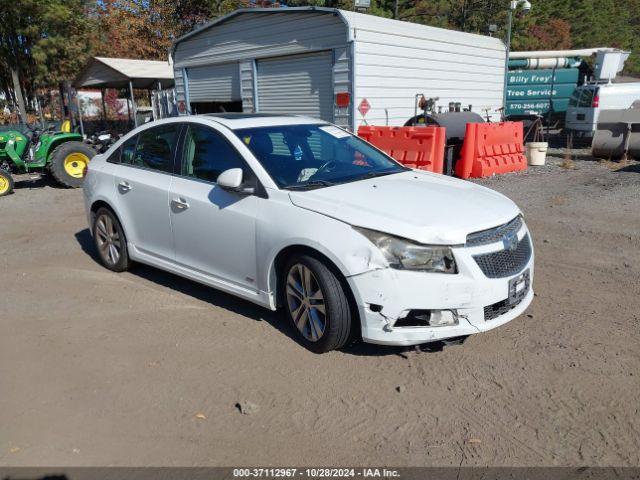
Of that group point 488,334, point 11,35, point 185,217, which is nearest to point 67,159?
point 185,217

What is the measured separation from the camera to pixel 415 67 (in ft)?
43.7

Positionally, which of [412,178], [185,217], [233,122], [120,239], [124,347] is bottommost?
[124,347]

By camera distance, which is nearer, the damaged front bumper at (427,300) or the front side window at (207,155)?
the damaged front bumper at (427,300)

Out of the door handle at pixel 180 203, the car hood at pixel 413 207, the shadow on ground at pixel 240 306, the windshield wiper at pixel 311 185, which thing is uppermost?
the windshield wiper at pixel 311 185

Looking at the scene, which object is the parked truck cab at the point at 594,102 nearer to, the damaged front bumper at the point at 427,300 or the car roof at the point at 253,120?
the car roof at the point at 253,120

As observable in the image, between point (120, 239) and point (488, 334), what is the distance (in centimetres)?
353

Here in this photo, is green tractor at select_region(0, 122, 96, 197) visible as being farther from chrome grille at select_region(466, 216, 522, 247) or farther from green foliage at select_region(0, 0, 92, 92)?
green foliage at select_region(0, 0, 92, 92)

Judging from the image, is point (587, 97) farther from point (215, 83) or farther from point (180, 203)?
point (180, 203)

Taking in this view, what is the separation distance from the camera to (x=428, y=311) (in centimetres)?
339

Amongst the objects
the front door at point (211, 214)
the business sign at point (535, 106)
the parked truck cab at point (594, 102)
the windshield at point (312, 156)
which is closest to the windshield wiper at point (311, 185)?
the windshield at point (312, 156)

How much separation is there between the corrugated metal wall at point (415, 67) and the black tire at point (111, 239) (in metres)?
7.58

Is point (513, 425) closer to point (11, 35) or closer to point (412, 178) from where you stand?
point (412, 178)

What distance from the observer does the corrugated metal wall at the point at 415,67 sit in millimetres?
11945

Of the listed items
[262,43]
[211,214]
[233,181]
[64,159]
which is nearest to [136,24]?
[262,43]
